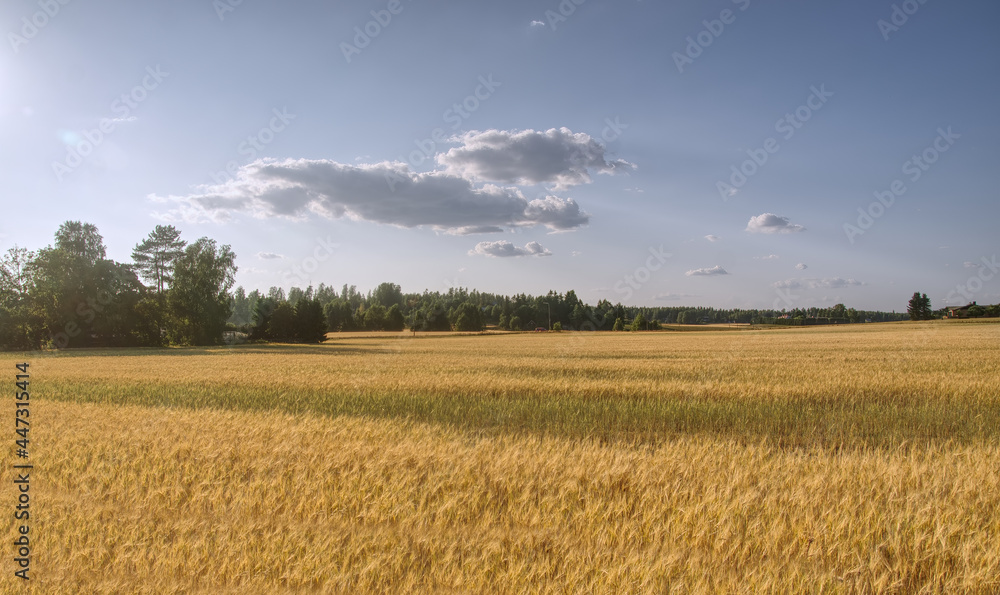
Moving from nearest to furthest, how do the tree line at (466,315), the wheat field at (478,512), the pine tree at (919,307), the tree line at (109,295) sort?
the wheat field at (478,512) → the tree line at (109,295) → the tree line at (466,315) → the pine tree at (919,307)

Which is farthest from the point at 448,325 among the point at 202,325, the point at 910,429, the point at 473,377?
the point at 910,429

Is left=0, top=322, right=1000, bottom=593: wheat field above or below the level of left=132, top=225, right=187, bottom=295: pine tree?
below

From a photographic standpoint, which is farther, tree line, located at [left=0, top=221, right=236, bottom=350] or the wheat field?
tree line, located at [left=0, top=221, right=236, bottom=350]

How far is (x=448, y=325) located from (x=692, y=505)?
103m

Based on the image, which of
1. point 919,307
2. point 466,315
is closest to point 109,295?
point 466,315

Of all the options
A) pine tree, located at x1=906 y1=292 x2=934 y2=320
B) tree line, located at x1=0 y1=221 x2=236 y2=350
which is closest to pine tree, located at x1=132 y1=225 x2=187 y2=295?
tree line, located at x1=0 y1=221 x2=236 y2=350

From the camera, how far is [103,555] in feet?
13.2

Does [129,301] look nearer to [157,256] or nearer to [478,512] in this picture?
[157,256]

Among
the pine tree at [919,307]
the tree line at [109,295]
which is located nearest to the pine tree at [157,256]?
the tree line at [109,295]

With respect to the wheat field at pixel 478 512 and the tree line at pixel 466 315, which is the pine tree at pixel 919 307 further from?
the wheat field at pixel 478 512

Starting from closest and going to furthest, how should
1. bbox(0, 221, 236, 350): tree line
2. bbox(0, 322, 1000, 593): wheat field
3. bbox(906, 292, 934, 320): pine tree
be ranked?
bbox(0, 322, 1000, 593): wheat field → bbox(0, 221, 236, 350): tree line → bbox(906, 292, 934, 320): pine tree

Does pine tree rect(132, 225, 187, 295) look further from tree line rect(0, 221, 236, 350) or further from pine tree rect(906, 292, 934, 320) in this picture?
pine tree rect(906, 292, 934, 320)

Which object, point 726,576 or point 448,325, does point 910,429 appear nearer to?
point 726,576

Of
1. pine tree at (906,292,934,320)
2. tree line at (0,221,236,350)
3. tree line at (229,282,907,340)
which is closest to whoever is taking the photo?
tree line at (0,221,236,350)
